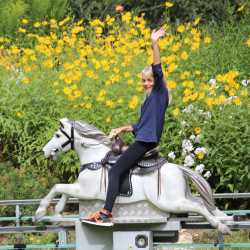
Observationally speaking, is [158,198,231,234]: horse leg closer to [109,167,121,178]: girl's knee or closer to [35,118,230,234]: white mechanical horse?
[35,118,230,234]: white mechanical horse

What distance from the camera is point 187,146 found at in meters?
7.95

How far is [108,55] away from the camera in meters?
10.2

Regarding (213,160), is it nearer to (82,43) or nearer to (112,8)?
(82,43)

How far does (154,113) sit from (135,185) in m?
0.53

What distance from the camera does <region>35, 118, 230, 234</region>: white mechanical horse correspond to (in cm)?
589

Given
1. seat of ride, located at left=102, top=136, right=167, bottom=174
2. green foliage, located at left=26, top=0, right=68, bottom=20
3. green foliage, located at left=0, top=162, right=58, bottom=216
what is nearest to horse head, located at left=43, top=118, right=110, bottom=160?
seat of ride, located at left=102, top=136, right=167, bottom=174

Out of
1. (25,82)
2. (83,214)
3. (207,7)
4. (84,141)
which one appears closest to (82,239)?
(83,214)

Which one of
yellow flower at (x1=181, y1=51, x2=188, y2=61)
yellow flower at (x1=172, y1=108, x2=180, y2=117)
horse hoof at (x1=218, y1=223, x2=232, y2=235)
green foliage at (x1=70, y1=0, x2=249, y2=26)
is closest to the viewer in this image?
horse hoof at (x1=218, y1=223, x2=232, y2=235)

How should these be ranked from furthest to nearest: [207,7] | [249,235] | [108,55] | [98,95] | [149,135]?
[207,7]
[108,55]
[98,95]
[249,235]
[149,135]

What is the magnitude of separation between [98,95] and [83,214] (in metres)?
3.04

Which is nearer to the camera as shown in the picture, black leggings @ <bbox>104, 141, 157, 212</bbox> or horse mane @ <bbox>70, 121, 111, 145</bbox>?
black leggings @ <bbox>104, 141, 157, 212</bbox>

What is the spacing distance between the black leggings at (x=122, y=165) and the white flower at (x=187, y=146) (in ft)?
6.59

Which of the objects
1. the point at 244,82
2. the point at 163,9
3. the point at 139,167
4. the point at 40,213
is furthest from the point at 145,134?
the point at 163,9

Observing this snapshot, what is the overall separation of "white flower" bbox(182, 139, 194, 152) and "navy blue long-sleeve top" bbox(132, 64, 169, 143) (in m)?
2.02
